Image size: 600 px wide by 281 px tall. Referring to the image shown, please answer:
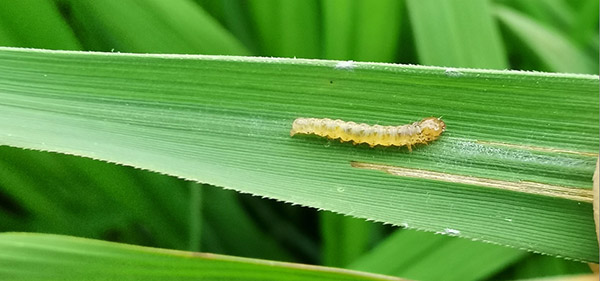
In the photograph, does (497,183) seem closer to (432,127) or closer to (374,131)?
(432,127)

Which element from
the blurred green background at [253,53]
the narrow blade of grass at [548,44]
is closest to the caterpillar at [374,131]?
the blurred green background at [253,53]

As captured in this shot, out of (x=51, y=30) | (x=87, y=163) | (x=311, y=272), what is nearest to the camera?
(x=311, y=272)

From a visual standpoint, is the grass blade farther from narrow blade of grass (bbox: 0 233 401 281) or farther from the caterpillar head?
narrow blade of grass (bbox: 0 233 401 281)

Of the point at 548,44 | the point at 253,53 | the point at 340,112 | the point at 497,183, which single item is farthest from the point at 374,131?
the point at 548,44

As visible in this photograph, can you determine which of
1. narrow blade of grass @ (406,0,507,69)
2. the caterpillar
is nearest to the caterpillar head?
the caterpillar

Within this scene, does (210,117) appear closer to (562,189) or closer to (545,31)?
(562,189)

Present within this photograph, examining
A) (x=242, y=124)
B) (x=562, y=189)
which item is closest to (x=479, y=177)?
(x=562, y=189)

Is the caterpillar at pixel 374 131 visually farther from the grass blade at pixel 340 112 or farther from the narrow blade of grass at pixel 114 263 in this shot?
the narrow blade of grass at pixel 114 263
